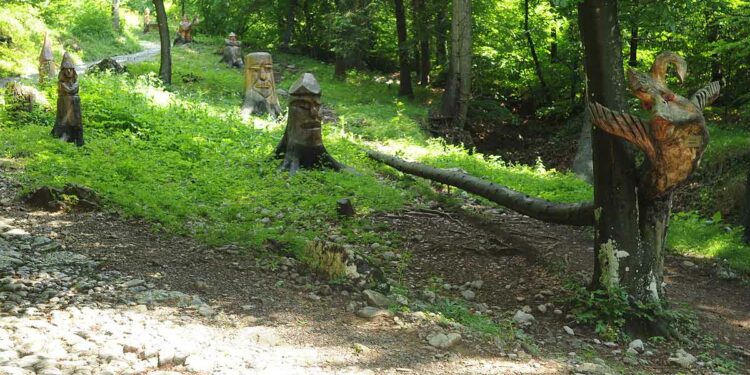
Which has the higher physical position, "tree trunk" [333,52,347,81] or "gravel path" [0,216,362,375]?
"tree trunk" [333,52,347,81]

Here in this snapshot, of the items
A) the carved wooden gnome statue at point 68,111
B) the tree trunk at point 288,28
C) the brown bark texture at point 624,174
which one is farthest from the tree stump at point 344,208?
the tree trunk at point 288,28

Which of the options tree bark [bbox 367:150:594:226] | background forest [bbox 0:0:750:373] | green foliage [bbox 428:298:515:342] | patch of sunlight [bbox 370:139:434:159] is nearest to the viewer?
green foliage [bbox 428:298:515:342]

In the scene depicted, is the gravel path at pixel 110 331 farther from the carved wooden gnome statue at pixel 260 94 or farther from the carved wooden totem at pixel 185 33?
the carved wooden totem at pixel 185 33

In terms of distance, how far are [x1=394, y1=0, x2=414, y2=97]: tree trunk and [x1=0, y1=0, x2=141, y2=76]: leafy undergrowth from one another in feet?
38.2

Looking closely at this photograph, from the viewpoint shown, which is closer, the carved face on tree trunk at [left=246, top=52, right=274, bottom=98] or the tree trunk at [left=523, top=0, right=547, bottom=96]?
the carved face on tree trunk at [left=246, top=52, right=274, bottom=98]

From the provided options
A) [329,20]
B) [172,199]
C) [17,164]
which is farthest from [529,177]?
[329,20]

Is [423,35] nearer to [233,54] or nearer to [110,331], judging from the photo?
[233,54]

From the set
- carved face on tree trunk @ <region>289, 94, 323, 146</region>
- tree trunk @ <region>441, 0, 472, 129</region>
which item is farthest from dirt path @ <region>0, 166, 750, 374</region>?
tree trunk @ <region>441, 0, 472, 129</region>

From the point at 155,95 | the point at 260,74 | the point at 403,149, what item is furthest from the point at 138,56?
the point at 403,149

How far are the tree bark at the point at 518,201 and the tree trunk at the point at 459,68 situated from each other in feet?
25.2

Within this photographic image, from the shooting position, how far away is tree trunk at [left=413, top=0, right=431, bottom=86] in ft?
66.2

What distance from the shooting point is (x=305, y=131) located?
11266mm

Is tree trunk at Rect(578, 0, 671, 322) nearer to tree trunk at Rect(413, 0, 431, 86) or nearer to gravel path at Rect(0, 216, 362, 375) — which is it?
gravel path at Rect(0, 216, 362, 375)

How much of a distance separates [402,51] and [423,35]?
3.30ft
